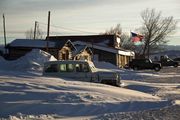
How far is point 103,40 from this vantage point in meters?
83.1

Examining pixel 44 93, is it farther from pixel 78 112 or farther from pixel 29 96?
pixel 78 112

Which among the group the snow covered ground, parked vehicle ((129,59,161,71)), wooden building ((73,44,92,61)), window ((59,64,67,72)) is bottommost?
parked vehicle ((129,59,161,71))

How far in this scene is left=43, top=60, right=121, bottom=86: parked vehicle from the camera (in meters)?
25.9

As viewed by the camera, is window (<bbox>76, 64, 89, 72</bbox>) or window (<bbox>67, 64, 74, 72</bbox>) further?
window (<bbox>67, 64, 74, 72</bbox>)

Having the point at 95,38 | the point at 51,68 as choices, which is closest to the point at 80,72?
the point at 51,68

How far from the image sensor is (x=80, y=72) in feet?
86.0

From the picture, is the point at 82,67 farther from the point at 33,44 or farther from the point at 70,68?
the point at 33,44

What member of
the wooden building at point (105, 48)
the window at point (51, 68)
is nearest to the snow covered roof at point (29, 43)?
the wooden building at point (105, 48)

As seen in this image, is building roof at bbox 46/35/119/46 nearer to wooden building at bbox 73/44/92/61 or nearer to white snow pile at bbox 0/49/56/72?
wooden building at bbox 73/44/92/61

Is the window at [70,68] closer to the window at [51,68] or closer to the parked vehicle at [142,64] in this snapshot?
the window at [51,68]

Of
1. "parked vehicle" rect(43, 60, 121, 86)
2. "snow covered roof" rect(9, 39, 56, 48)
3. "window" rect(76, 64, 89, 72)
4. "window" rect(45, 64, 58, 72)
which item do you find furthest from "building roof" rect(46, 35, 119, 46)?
"window" rect(76, 64, 89, 72)

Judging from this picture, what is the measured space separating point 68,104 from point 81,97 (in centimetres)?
146

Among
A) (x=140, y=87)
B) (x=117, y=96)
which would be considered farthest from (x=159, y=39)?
(x=117, y=96)

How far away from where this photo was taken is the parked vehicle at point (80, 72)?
25.9 m
